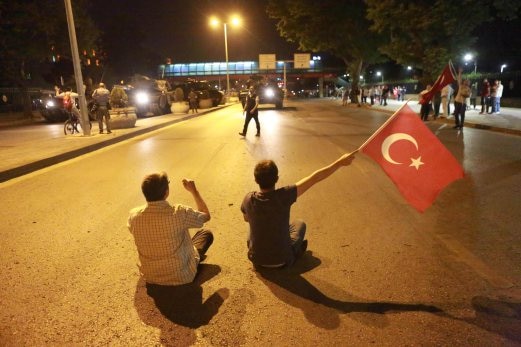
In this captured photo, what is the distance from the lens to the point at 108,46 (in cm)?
7019

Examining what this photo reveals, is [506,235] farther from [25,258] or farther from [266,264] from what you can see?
[25,258]

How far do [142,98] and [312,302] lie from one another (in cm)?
2665

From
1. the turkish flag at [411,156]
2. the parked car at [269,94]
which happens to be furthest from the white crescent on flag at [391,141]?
the parked car at [269,94]

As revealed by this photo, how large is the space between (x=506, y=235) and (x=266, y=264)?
2781mm

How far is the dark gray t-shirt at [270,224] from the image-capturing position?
3.90m

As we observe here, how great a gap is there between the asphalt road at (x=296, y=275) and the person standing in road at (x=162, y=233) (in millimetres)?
174

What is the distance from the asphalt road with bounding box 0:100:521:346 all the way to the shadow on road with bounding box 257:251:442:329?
0.01 metres

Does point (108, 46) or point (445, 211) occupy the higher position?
point (108, 46)

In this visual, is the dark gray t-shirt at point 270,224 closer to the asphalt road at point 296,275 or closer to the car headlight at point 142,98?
the asphalt road at point 296,275

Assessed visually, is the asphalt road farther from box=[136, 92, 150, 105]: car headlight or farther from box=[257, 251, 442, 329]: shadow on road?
box=[136, 92, 150, 105]: car headlight

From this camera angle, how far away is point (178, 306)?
3652 mm

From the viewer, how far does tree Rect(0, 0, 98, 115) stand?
90.3 ft

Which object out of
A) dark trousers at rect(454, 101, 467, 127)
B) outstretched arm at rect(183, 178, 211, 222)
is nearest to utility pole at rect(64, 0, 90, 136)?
dark trousers at rect(454, 101, 467, 127)

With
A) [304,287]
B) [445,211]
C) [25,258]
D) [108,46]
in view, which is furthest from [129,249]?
[108,46]
